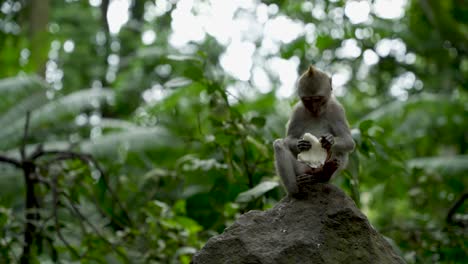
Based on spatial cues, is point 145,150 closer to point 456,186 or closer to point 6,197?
point 6,197

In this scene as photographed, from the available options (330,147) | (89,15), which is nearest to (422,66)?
(89,15)

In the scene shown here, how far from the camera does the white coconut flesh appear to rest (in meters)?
4.21

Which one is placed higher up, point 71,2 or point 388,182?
point 71,2

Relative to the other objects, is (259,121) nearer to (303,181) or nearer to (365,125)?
(365,125)

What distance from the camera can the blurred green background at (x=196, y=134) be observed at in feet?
19.9

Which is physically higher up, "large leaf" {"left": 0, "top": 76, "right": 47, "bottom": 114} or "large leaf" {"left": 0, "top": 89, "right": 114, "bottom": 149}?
"large leaf" {"left": 0, "top": 76, "right": 47, "bottom": 114}

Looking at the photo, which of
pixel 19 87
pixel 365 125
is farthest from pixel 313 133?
pixel 19 87

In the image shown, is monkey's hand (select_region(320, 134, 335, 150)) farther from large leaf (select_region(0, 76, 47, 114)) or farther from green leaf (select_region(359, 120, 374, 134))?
large leaf (select_region(0, 76, 47, 114))

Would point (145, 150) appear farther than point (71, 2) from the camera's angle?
No

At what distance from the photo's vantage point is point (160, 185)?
7102 millimetres

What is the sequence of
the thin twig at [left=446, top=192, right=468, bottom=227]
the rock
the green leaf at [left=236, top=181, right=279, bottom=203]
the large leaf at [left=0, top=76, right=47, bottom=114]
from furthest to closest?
the large leaf at [left=0, top=76, right=47, bottom=114]
the thin twig at [left=446, top=192, right=468, bottom=227]
the green leaf at [left=236, top=181, right=279, bottom=203]
the rock

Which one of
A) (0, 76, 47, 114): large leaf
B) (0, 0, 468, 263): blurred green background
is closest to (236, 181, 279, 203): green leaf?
(0, 0, 468, 263): blurred green background

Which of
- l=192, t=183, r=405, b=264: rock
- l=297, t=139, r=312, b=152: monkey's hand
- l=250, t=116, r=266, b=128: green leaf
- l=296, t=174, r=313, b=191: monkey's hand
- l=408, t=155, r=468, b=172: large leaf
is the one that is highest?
l=297, t=139, r=312, b=152: monkey's hand

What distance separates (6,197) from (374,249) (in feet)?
20.4
